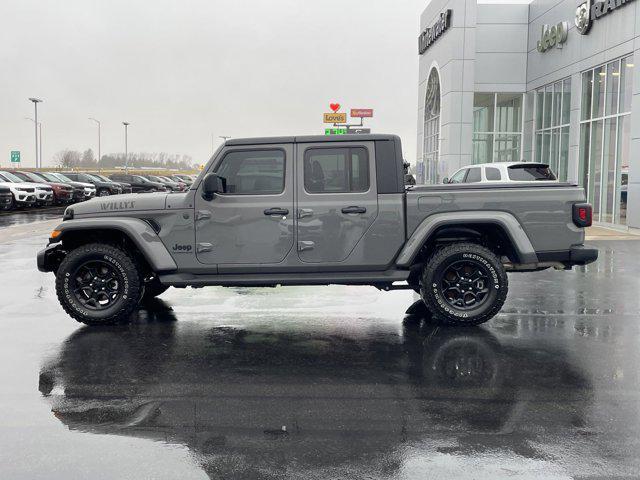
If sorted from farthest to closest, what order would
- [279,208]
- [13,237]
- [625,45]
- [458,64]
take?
1. [458,64]
2. [625,45]
3. [13,237]
4. [279,208]

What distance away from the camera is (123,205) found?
7.32 meters

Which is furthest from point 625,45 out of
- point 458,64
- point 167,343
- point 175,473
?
point 175,473

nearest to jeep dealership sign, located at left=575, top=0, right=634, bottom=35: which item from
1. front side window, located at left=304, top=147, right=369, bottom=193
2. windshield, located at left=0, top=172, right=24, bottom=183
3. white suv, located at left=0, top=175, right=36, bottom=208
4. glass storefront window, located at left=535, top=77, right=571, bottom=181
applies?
glass storefront window, located at left=535, top=77, right=571, bottom=181

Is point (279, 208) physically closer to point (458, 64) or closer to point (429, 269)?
point (429, 269)

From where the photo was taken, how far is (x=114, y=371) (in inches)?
223

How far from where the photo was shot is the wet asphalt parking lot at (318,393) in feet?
12.5

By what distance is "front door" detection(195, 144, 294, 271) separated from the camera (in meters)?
7.09

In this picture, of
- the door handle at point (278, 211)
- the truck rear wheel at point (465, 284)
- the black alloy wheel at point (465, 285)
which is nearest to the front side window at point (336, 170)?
the door handle at point (278, 211)

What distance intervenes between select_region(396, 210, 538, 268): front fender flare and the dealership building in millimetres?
14156

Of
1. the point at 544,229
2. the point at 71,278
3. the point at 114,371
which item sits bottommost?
the point at 114,371

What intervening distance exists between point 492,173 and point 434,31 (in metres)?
19.1

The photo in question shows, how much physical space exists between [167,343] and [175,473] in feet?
10.1

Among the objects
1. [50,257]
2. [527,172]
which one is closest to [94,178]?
[527,172]

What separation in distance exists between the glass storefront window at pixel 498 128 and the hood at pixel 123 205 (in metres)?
27.0
